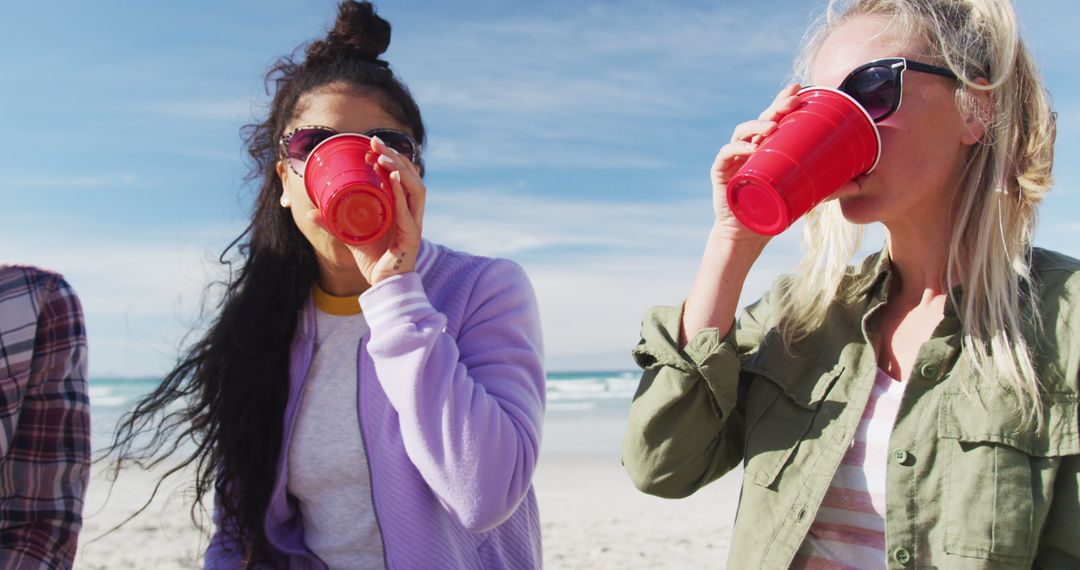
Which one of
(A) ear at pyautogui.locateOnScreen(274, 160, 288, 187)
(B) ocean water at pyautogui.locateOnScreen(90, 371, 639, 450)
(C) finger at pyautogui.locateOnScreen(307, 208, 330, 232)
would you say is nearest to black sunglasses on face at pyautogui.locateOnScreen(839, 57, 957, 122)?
(C) finger at pyautogui.locateOnScreen(307, 208, 330, 232)

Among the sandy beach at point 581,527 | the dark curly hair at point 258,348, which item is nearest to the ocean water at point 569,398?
the sandy beach at point 581,527

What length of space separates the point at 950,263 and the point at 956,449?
0.40 metres

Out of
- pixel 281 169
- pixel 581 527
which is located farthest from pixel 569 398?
pixel 281 169

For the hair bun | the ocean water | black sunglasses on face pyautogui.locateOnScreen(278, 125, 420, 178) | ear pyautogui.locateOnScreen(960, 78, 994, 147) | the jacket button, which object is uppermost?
the hair bun

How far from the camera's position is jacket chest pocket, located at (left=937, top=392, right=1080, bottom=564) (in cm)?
171

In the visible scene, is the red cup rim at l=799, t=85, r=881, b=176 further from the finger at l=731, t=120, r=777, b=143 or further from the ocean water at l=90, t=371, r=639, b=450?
the ocean water at l=90, t=371, r=639, b=450

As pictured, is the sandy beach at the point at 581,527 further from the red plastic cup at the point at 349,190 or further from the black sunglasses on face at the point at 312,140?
the red plastic cup at the point at 349,190

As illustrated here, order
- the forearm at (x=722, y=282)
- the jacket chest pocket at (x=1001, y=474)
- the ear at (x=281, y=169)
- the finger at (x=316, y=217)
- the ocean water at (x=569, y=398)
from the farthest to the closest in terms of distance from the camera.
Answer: the ocean water at (x=569, y=398) → the ear at (x=281, y=169) → the finger at (x=316, y=217) → the forearm at (x=722, y=282) → the jacket chest pocket at (x=1001, y=474)

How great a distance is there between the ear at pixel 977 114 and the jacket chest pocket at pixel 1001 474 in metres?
0.54

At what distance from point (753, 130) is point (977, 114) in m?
0.46

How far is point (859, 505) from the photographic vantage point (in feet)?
6.39

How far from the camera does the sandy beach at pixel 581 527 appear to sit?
6441 mm

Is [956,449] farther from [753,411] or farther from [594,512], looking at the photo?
[594,512]

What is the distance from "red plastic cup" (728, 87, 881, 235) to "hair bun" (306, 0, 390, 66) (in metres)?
1.36
